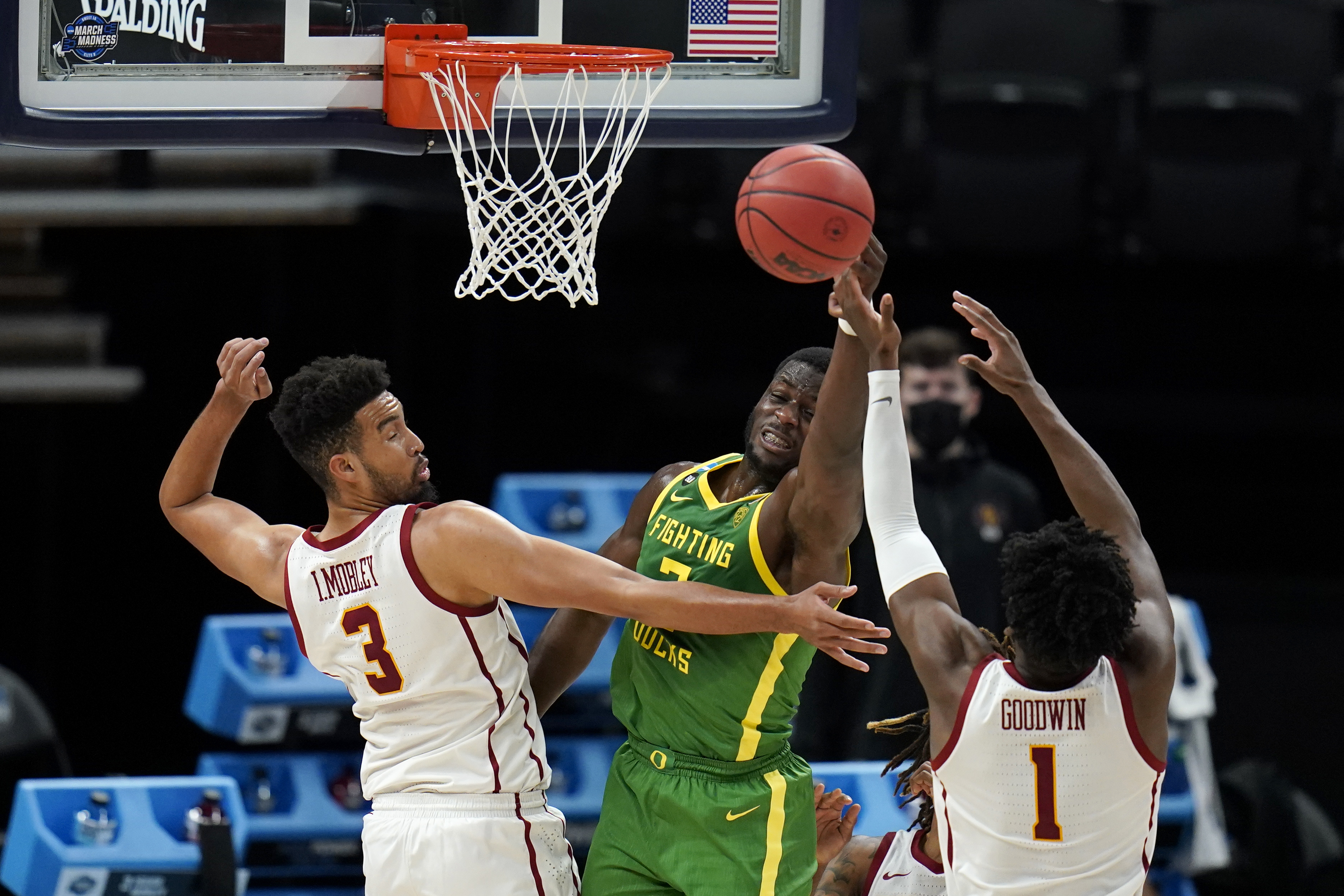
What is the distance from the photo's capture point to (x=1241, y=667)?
7.67 metres

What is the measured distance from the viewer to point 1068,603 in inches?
108

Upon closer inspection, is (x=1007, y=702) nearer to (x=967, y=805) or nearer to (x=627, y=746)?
(x=967, y=805)

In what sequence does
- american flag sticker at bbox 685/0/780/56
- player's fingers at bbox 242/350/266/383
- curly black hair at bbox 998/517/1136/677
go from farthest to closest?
1. american flag sticker at bbox 685/0/780/56
2. player's fingers at bbox 242/350/266/383
3. curly black hair at bbox 998/517/1136/677

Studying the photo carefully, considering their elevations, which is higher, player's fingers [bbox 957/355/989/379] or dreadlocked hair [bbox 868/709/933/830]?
player's fingers [bbox 957/355/989/379]

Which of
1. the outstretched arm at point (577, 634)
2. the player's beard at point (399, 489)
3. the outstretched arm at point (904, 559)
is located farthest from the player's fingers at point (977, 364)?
the player's beard at point (399, 489)

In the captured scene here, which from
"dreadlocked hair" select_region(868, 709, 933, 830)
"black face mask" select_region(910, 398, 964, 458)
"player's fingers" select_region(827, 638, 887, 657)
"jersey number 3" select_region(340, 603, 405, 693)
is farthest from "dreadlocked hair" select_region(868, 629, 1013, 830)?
"black face mask" select_region(910, 398, 964, 458)

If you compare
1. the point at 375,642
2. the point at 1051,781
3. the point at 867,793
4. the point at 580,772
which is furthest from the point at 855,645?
the point at 580,772

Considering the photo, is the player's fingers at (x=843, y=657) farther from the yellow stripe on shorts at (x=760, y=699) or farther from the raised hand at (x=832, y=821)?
the raised hand at (x=832, y=821)

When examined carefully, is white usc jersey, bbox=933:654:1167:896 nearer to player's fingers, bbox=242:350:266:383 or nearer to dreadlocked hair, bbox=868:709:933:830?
dreadlocked hair, bbox=868:709:933:830

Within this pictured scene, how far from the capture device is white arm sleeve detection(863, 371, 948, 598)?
3062mm

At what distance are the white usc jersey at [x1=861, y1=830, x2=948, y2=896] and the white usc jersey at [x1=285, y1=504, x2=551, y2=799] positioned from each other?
721mm

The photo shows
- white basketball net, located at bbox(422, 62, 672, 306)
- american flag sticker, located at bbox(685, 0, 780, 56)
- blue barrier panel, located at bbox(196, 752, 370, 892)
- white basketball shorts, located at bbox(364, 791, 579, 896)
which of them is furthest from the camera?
blue barrier panel, located at bbox(196, 752, 370, 892)

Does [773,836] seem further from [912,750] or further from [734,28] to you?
[734,28]

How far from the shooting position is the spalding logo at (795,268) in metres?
3.15
